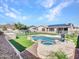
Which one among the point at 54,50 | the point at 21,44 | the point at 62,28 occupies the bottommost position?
the point at 62,28

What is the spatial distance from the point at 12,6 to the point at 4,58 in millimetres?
8446

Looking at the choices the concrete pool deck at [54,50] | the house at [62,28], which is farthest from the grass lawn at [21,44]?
the house at [62,28]

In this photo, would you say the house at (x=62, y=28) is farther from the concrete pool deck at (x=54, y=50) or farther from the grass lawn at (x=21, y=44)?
the concrete pool deck at (x=54, y=50)

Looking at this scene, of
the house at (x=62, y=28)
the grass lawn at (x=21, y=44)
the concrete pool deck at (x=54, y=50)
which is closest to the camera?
the concrete pool deck at (x=54, y=50)

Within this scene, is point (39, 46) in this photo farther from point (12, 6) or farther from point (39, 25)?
point (39, 25)

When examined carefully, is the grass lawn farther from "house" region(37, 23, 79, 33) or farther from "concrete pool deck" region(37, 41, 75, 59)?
"house" region(37, 23, 79, 33)

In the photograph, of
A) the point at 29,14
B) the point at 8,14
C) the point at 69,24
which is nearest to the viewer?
the point at 8,14

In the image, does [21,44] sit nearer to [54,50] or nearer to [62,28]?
[54,50]

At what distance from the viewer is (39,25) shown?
40.8 m

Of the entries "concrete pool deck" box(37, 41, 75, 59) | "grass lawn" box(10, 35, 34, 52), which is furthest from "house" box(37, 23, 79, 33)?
"concrete pool deck" box(37, 41, 75, 59)

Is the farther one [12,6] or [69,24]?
[69,24]

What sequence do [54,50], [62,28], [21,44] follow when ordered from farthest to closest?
[62,28] → [21,44] → [54,50]

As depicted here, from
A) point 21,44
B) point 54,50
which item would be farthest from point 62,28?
point 54,50

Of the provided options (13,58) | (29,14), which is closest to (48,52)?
(13,58)
